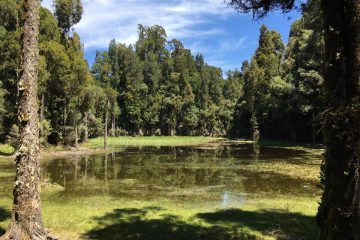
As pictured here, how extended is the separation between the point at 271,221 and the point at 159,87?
9685cm

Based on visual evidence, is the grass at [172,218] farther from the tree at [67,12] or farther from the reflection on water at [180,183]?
the tree at [67,12]

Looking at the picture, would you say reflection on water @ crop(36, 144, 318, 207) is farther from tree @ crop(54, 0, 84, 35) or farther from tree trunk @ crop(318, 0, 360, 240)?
tree @ crop(54, 0, 84, 35)

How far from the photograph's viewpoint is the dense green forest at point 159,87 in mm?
44625

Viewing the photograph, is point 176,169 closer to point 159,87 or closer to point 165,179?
point 165,179

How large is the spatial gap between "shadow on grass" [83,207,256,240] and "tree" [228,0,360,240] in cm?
447

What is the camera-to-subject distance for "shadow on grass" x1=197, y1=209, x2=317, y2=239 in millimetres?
10466

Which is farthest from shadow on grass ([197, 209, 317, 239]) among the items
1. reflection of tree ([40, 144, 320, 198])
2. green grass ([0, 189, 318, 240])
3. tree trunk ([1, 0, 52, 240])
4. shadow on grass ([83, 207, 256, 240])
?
reflection of tree ([40, 144, 320, 198])

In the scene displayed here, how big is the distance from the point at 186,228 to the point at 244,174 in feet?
49.4

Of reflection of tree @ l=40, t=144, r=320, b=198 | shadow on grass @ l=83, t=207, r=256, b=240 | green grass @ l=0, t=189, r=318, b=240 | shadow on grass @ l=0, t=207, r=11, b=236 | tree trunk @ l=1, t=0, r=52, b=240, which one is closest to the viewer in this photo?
tree trunk @ l=1, t=0, r=52, b=240

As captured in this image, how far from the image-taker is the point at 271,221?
468 inches

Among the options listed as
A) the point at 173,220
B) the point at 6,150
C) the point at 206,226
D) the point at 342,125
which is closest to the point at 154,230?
the point at 173,220

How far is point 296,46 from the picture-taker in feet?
201

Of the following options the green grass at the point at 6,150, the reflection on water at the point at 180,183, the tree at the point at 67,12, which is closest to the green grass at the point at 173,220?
the reflection on water at the point at 180,183

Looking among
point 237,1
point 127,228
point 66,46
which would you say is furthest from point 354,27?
point 66,46
